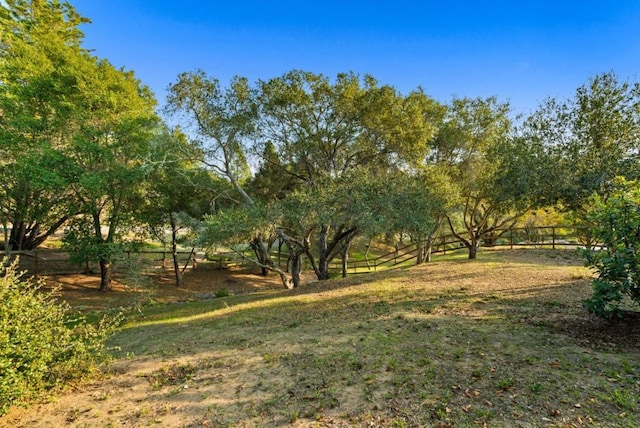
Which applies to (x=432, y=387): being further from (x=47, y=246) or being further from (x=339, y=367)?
(x=47, y=246)

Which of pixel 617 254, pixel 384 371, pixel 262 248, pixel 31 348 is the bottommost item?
pixel 384 371

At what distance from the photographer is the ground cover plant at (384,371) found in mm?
3467

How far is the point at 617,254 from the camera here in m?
4.81

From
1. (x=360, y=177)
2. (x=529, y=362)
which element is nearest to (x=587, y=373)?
(x=529, y=362)

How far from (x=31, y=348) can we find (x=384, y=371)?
181 inches

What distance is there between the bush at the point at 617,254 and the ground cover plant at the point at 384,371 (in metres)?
0.66

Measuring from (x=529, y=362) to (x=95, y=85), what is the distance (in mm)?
18201

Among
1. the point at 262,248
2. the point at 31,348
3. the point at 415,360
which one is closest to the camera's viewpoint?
the point at 31,348

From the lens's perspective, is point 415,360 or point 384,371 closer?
point 384,371

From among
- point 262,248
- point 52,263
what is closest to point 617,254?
point 262,248

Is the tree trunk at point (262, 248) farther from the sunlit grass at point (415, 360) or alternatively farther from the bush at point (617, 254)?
the bush at point (617, 254)

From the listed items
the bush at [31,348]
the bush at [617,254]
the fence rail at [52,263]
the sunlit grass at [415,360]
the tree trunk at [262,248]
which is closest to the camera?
the sunlit grass at [415,360]

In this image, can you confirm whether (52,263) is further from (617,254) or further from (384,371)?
(617,254)

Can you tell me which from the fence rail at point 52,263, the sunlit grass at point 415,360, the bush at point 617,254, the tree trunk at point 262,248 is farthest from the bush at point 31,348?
the fence rail at point 52,263
